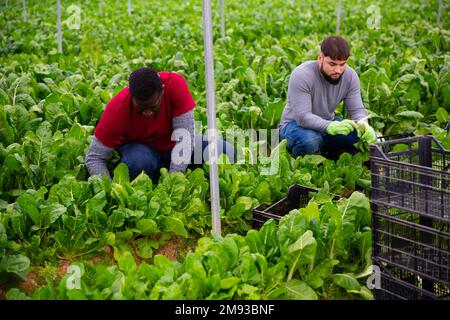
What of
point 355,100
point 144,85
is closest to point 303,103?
point 355,100

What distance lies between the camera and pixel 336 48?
5.76 metres

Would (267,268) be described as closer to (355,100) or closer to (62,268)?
(62,268)

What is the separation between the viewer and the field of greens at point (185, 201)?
3.99 metres

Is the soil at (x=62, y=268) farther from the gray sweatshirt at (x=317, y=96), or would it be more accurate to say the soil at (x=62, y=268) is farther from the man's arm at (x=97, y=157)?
the gray sweatshirt at (x=317, y=96)

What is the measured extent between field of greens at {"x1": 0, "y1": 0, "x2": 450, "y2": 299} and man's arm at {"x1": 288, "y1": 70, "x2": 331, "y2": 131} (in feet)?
0.99

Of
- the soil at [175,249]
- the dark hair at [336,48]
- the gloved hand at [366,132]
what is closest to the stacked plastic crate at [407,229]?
the soil at [175,249]

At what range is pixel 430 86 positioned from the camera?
26.5 ft

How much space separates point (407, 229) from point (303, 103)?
2.49 meters

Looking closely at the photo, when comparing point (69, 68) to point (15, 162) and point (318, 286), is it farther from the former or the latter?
point (318, 286)

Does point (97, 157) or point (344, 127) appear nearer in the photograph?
point (97, 157)

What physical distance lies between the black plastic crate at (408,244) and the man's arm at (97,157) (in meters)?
2.43

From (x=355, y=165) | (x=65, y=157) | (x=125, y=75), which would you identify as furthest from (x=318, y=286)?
(x=125, y=75)

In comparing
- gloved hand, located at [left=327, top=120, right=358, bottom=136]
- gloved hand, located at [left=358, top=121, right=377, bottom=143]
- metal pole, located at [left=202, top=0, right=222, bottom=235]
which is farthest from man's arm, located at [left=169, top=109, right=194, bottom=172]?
gloved hand, located at [left=358, top=121, right=377, bottom=143]

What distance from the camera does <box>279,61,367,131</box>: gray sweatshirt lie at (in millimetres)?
6168
